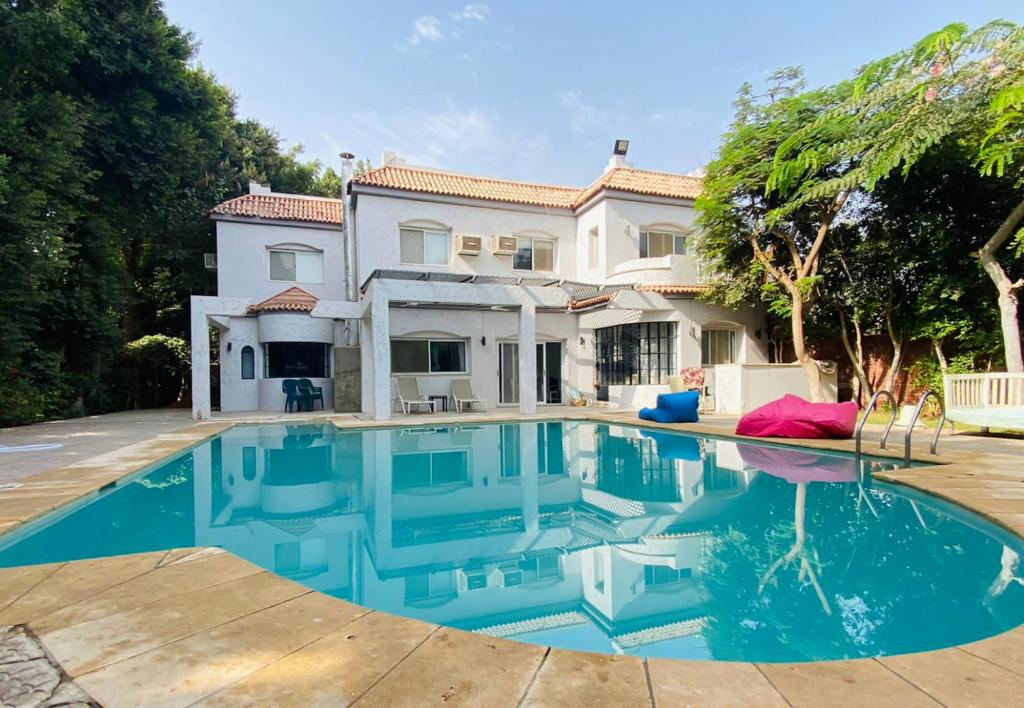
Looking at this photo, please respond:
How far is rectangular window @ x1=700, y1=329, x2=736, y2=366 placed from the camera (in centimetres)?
1623

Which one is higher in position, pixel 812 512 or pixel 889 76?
pixel 889 76

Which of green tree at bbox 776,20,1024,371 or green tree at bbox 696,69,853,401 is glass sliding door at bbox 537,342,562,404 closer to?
green tree at bbox 696,69,853,401

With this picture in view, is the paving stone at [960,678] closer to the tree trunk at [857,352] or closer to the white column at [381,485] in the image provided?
the white column at [381,485]

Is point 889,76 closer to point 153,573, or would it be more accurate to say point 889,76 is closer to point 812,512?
point 812,512

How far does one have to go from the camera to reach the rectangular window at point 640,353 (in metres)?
15.9

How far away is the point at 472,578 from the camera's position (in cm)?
375

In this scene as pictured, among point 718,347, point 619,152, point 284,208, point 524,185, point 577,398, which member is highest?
point 619,152

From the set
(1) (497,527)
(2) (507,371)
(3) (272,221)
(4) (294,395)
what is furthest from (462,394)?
(1) (497,527)

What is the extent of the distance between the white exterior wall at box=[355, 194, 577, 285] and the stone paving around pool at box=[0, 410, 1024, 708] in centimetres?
1350

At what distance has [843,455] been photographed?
816cm

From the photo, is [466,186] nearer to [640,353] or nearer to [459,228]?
[459,228]

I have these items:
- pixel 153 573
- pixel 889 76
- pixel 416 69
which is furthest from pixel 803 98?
pixel 153 573

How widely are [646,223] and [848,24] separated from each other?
275 inches

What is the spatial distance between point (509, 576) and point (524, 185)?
17044 millimetres
